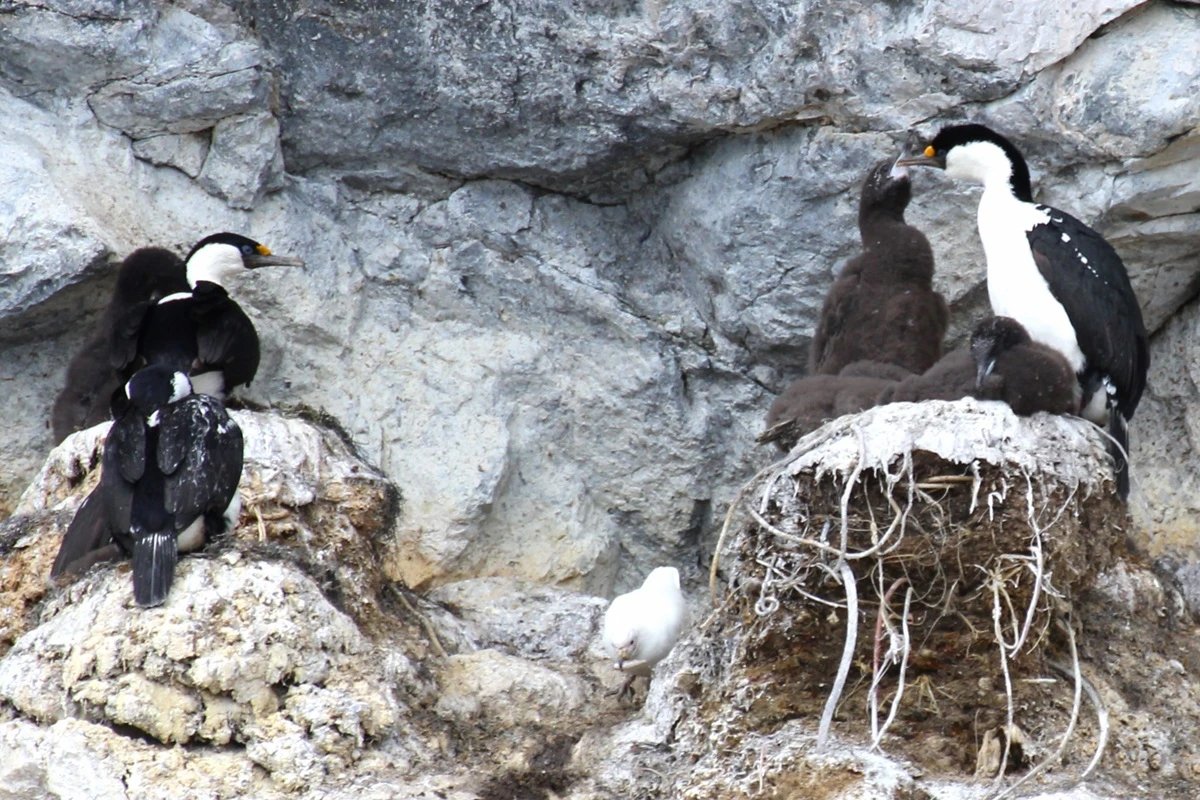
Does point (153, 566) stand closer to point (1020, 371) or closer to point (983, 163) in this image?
point (1020, 371)

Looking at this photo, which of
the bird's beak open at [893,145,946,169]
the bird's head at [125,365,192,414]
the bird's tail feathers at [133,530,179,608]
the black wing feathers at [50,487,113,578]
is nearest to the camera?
the bird's tail feathers at [133,530,179,608]

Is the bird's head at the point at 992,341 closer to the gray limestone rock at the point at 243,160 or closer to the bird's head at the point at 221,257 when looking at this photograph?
the bird's head at the point at 221,257

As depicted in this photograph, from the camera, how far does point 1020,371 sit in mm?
6309

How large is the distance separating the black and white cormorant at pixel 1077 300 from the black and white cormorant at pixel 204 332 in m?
3.03

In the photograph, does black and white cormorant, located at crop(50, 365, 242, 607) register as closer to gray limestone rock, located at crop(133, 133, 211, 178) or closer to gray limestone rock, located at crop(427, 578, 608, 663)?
gray limestone rock, located at crop(427, 578, 608, 663)

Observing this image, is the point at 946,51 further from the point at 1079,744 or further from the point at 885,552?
the point at 1079,744

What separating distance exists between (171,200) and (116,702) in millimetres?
2770

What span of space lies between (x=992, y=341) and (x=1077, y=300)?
523mm

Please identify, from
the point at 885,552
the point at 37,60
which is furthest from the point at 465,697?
the point at 37,60

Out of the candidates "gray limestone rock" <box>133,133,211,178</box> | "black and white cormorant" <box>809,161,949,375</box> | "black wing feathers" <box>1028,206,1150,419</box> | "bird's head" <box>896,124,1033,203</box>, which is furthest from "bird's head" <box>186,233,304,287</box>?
"black wing feathers" <box>1028,206,1150,419</box>

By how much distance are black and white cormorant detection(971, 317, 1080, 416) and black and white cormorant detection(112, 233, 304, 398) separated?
3.00 meters

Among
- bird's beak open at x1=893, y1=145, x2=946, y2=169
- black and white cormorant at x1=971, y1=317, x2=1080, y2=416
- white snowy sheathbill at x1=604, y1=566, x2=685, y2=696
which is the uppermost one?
bird's beak open at x1=893, y1=145, x2=946, y2=169

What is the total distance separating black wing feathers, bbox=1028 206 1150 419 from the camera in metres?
6.77

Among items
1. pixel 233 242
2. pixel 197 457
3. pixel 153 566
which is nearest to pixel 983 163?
pixel 233 242
